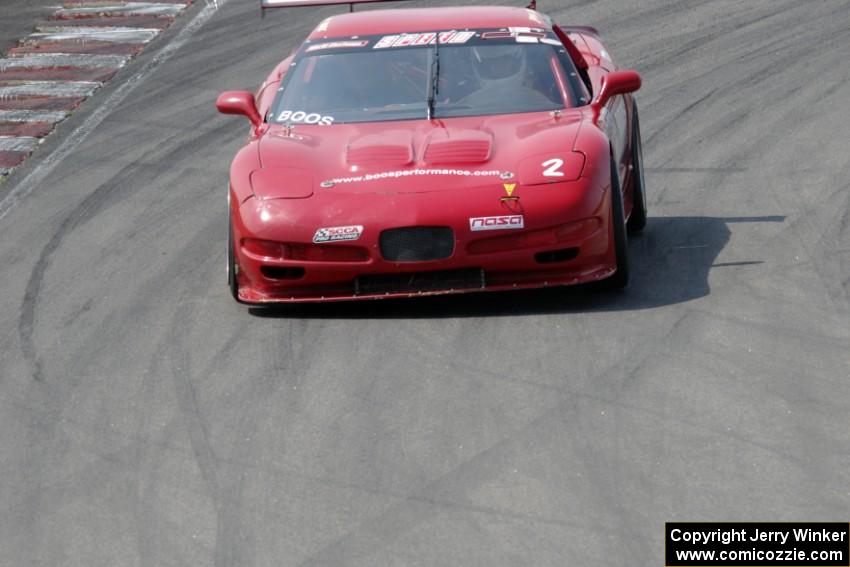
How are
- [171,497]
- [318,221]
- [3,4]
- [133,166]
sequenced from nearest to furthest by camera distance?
[171,497] → [318,221] → [133,166] → [3,4]

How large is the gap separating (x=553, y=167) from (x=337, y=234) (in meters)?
1.04

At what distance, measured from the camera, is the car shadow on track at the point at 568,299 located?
734cm

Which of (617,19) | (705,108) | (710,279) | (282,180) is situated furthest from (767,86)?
(282,180)

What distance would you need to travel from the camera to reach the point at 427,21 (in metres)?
8.95

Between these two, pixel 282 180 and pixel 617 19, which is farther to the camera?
pixel 617 19

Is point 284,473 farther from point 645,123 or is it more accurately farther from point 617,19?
point 617,19

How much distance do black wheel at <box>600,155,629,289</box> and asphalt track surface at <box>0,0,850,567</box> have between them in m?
0.08

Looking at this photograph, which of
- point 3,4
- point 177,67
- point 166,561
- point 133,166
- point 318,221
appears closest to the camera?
point 166,561

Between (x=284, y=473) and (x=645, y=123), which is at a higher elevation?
(x=284, y=473)

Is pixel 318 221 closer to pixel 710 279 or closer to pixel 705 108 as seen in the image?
pixel 710 279

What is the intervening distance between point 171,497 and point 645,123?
6.41 m

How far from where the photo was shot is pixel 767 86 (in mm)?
11992

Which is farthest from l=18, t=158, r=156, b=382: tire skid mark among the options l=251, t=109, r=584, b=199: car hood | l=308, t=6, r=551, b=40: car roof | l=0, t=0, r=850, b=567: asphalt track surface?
l=308, t=6, r=551, b=40: car roof

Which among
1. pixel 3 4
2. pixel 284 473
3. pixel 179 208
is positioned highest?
pixel 284 473
